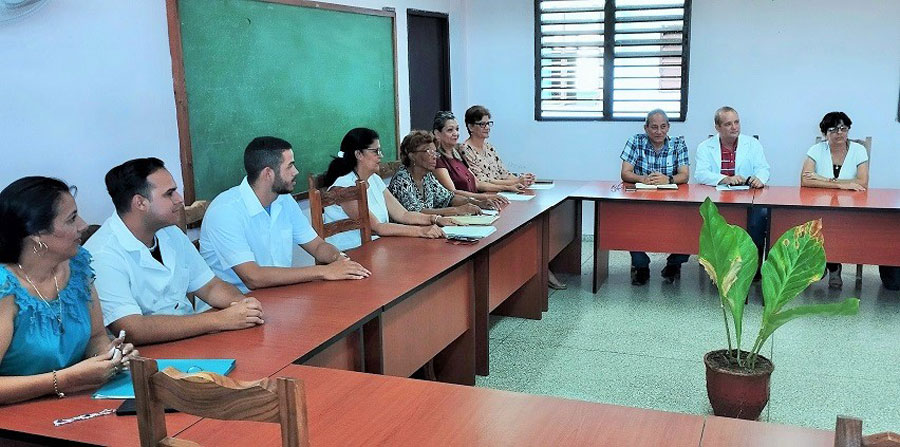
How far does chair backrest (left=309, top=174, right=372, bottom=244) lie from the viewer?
3246mm

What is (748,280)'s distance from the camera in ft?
8.91

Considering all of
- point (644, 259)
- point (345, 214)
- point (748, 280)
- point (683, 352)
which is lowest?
point (683, 352)

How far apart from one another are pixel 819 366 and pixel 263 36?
329cm

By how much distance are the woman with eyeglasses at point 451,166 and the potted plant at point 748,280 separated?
1816 millimetres

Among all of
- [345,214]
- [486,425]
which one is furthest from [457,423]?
[345,214]

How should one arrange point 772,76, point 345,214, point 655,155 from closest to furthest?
point 345,214 < point 655,155 < point 772,76

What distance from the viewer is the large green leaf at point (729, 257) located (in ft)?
8.82

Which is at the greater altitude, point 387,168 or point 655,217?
point 387,168

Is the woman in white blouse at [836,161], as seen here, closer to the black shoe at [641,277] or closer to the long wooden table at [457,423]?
the black shoe at [641,277]

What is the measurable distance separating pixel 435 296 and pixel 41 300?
58.6 inches

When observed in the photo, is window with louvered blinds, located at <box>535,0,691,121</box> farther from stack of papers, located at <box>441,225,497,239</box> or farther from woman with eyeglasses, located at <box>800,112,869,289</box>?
stack of papers, located at <box>441,225,497,239</box>

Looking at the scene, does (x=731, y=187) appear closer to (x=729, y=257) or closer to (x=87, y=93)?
(x=729, y=257)

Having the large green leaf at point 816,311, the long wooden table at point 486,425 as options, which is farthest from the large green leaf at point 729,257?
the long wooden table at point 486,425

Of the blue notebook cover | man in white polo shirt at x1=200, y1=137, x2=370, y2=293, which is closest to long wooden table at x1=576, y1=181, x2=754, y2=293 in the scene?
man in white polo shirt at x1=200, y1=137, x2=370, y2=293
